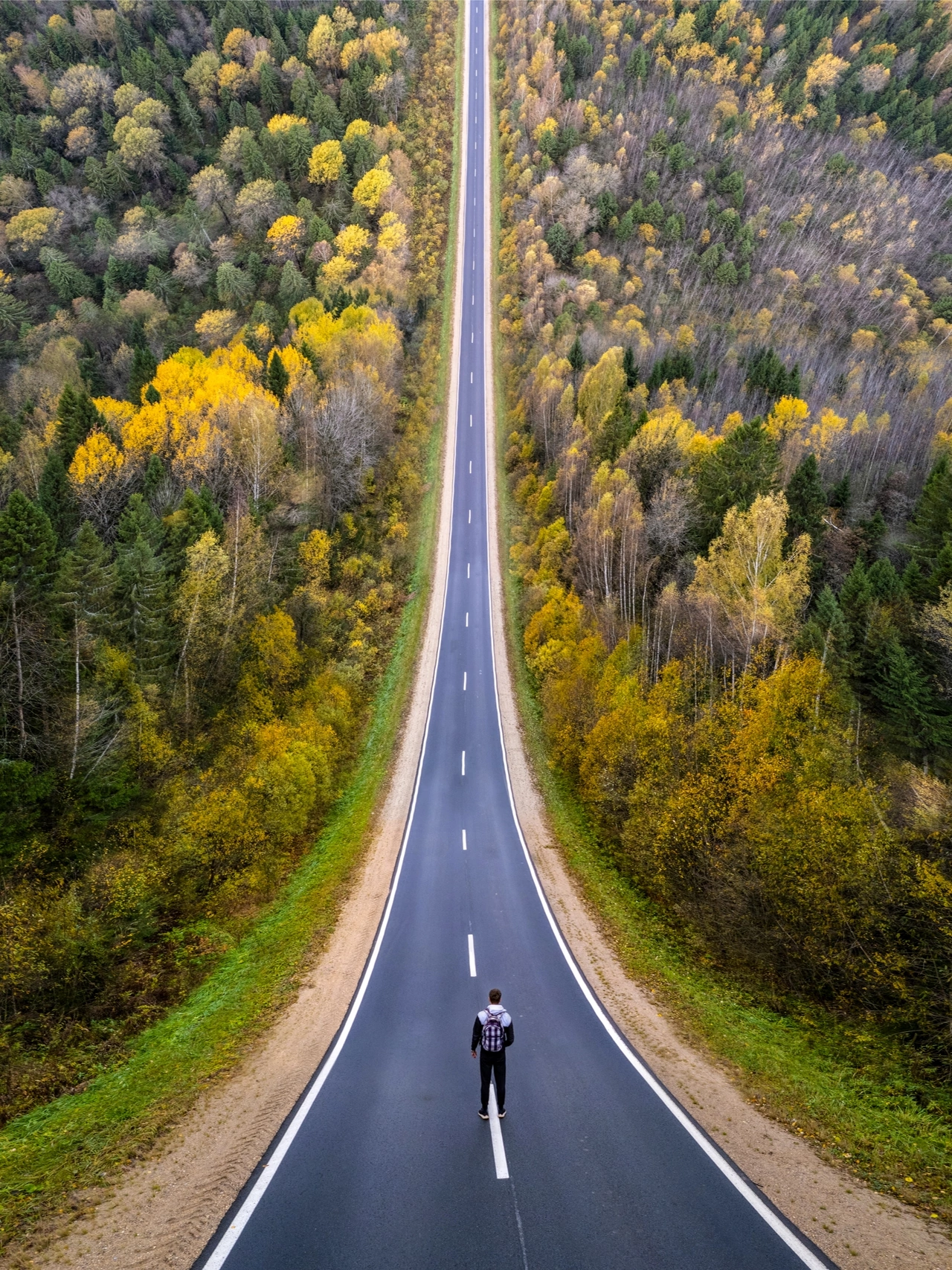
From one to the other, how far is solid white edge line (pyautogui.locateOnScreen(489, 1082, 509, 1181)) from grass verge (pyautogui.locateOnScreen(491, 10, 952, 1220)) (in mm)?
4814

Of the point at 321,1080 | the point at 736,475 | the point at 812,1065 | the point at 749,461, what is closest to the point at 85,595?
the point at 321,1080

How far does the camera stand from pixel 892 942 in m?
12.7

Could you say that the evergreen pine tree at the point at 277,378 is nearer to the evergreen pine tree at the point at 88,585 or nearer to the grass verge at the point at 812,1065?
the evergreen pine tree at the point at 88,585

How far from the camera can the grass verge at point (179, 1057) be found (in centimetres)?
860

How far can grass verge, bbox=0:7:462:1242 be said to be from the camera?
28.2ft

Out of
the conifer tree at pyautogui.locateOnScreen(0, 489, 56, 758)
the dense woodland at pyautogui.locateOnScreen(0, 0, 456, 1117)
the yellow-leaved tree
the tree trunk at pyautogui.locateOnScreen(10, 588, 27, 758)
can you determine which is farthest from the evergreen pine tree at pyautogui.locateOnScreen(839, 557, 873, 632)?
the conifer tree at pyautogui.locateOnScreen(0, 489, 56, 758)

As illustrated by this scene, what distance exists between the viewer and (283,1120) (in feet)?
32.9

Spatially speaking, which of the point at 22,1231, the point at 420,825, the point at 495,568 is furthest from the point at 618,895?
the point at 495,568

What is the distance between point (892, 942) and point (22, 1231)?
15.8 metres

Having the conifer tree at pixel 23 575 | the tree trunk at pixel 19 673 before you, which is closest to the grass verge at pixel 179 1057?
the tree trunk at pixel 19 673

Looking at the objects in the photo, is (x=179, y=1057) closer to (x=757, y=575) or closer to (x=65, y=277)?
(x=757, y=575)

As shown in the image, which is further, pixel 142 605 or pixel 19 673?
pixel 142 605

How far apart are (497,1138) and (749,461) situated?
117ft

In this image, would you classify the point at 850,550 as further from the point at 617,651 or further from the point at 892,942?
the point at 892,942
